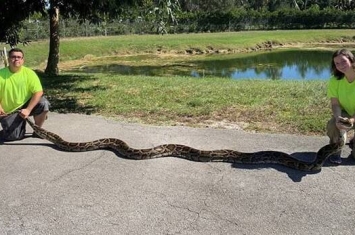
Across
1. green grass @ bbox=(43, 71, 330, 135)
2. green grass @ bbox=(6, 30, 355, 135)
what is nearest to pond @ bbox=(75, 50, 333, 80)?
green grass @ bbox=(6, 30, 355, 135)

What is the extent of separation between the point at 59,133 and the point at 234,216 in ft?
16.9

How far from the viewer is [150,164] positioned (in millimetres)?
7398

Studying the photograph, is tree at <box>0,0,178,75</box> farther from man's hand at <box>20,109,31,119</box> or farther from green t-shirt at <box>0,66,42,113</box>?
man's hand at <box>20,109,31,119</box>

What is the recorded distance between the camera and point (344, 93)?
7098 millimetres

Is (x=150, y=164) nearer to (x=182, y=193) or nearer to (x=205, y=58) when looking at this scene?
(x=182, y=193)

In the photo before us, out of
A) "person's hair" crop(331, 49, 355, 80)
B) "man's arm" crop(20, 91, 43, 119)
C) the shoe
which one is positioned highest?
"person's hair" crop(331, 49, 355, 80)

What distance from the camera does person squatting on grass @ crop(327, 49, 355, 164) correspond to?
682 centimetres

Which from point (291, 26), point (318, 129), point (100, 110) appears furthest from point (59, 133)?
point (291, 26)

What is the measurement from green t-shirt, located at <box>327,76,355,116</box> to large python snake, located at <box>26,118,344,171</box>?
28.2 inches

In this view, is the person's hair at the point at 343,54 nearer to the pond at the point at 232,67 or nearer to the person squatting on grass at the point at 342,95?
the person squatting on grass at the point at 342,95

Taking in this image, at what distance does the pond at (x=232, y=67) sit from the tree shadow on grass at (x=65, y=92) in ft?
32.3

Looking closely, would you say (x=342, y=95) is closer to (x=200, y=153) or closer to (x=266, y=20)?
(x=200, y=153)

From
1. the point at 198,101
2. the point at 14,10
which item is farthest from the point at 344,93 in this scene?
the point at 14,10

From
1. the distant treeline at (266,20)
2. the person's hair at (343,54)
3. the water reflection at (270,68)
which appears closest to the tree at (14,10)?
the water reflection at (270,68)
